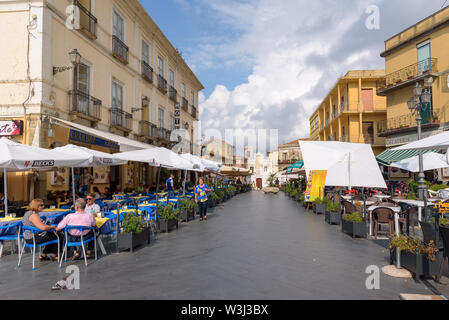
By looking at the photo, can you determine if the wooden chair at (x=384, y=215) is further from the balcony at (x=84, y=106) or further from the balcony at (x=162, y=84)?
the balcony at (x=162, y=84)

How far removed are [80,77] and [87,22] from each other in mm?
2412

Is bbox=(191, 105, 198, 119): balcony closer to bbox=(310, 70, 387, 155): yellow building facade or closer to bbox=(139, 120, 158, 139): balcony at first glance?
bbox=(139, 120, 158, 139): balcony

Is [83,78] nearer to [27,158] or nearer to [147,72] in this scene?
[147,72]

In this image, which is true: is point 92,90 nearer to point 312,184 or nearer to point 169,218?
point 169,218

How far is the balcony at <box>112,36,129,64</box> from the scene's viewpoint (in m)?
16.2

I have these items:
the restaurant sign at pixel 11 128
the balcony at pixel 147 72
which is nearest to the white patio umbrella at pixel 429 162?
the restaurant sign at pixel 11 128

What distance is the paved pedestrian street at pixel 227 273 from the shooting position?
4250 mm

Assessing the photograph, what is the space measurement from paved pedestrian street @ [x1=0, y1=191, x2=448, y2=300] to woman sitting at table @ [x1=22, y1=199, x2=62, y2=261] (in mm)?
310

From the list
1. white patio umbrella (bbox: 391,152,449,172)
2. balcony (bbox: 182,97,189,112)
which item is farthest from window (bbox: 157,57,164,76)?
white patio umbrella (bbox: 391,152,449,172)

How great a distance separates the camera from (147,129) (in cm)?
2020

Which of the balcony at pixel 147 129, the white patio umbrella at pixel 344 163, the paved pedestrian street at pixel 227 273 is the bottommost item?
the paved pedestrian street at pixel 227 273

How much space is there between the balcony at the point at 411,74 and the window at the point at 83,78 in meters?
19.5

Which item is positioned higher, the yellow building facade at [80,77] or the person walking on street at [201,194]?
the yellow building facade at [80,77]
